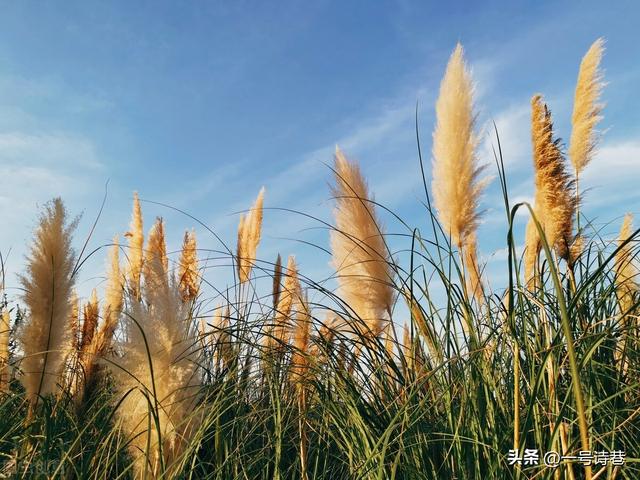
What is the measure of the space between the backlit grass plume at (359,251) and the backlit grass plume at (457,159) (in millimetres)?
415

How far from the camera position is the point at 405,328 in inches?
143

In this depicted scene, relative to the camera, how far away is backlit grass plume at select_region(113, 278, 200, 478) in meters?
2.38

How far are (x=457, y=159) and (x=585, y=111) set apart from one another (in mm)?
1133

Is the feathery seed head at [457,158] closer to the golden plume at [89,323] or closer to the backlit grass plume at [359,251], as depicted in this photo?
the backlit grass plume at [359,251]

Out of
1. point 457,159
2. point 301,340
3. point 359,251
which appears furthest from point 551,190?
point 301,340

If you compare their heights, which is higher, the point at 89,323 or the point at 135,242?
the point at 135,242

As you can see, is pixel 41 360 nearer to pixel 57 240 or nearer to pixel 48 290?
pixel 48 290

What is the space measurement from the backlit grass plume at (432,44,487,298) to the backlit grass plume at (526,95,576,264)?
35 cm

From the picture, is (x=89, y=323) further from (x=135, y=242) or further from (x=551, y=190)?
(x=551, y=190)

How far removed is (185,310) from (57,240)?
3.18 feet

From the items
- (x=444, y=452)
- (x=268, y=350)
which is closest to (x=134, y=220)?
(x=268, y=350)

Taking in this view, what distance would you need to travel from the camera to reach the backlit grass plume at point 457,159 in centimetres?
325

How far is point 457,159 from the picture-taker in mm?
3248

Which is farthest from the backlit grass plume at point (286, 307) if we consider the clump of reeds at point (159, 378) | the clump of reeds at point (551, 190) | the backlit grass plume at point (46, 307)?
the clump of reeds at point (551, 190)
